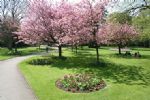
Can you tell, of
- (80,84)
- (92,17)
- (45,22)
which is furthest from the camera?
(45,22)

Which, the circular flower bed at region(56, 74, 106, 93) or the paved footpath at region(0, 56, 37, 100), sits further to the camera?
the circular flower bed at region(56, 74, 106, 93)

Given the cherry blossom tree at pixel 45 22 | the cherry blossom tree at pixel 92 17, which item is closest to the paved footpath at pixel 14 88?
the cherry blossom tree at pixel 92 17

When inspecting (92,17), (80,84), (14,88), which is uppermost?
(92,17)

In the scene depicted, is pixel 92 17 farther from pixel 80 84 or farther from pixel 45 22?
pixel 80 84

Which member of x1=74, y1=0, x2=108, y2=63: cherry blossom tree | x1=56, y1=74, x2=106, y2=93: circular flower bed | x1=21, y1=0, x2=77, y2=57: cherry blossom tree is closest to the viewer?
x1=56, y1=74, x2=106, y2=93: circular flower bed

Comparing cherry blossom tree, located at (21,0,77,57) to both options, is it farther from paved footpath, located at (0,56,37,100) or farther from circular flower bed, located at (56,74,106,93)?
circular flower bed, located at (56,74,106,93)

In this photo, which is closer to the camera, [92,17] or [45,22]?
[92,17]

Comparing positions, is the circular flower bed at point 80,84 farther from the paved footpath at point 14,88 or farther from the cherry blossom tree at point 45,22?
the cherry blossom tree at point 45,22

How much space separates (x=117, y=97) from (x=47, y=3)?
22.5m

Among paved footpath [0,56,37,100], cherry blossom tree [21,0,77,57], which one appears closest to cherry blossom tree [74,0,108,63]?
cherry blossom tree [21,0,77,57]

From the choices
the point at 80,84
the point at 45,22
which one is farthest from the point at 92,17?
the point at 80,84

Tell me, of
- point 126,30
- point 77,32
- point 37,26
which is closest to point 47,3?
point 37,26

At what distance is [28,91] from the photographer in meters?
15.6

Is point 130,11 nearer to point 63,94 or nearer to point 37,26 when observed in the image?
point 63,94
